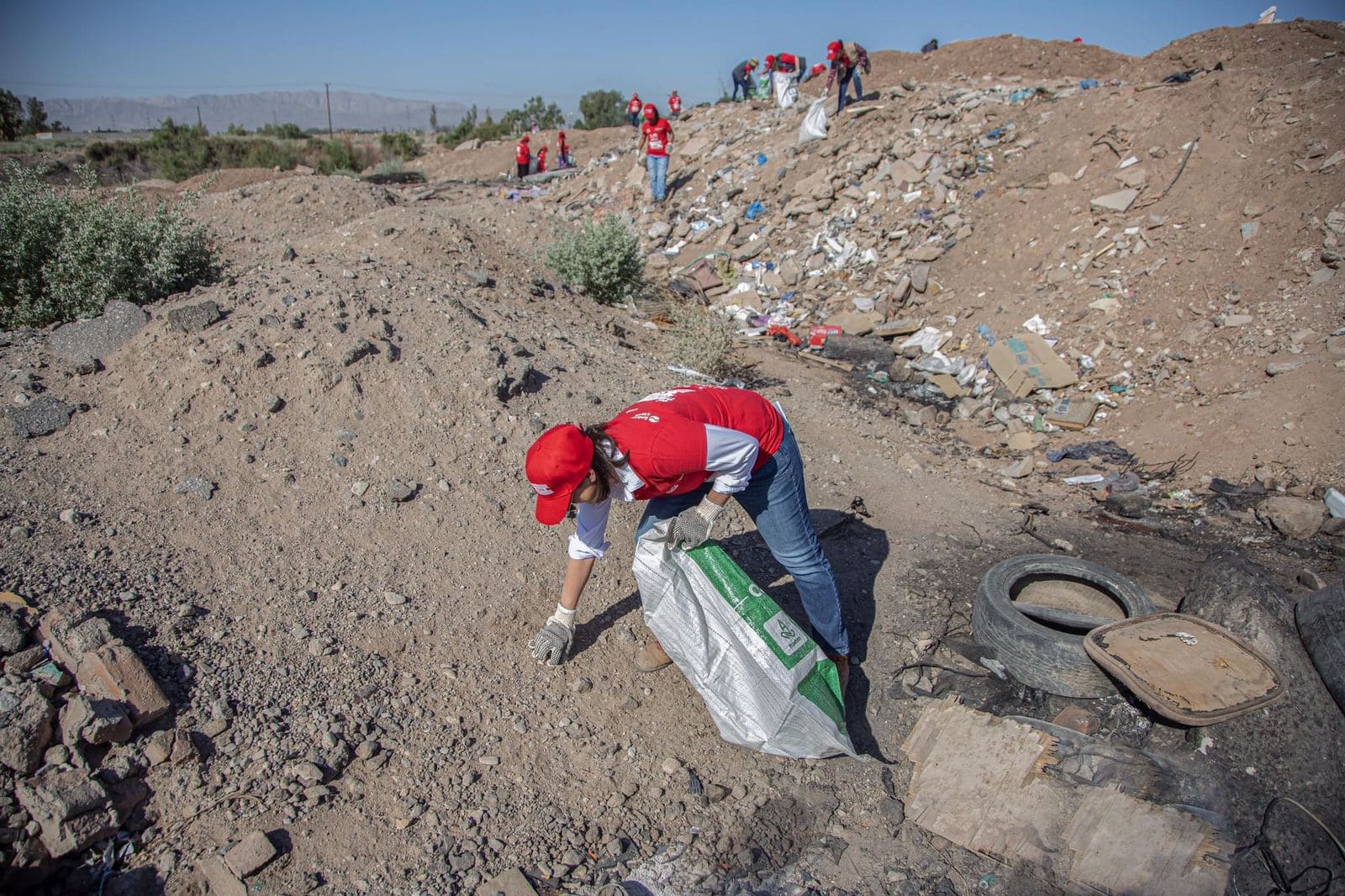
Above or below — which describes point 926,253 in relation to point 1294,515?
above

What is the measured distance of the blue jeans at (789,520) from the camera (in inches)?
103

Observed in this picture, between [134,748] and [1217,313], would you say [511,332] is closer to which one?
[134,748]

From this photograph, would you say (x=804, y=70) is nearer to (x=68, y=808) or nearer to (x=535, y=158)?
(x=535, y=158)

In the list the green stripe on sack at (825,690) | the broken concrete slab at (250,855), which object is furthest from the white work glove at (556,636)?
the broken concrete slab at (250,855)

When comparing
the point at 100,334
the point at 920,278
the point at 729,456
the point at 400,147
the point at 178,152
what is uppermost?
the point at 400,147

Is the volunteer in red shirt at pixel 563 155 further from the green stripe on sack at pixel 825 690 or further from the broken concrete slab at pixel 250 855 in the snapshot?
the broken concrete slab at pixel 250 855

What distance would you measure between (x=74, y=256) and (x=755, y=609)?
4.67m

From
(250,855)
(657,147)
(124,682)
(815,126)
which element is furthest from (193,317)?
(815,126)

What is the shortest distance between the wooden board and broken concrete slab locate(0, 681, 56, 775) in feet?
11.2

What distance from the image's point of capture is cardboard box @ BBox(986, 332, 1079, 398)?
6.75 metres

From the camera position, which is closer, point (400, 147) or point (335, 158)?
point (335, 158)

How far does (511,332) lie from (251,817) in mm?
3368

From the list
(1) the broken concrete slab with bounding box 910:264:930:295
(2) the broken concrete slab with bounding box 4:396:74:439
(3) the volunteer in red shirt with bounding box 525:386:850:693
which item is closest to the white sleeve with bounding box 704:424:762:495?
(3) the volunteer in red shirt with bounding box 525:386:850:693

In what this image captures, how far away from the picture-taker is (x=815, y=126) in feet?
40.6
